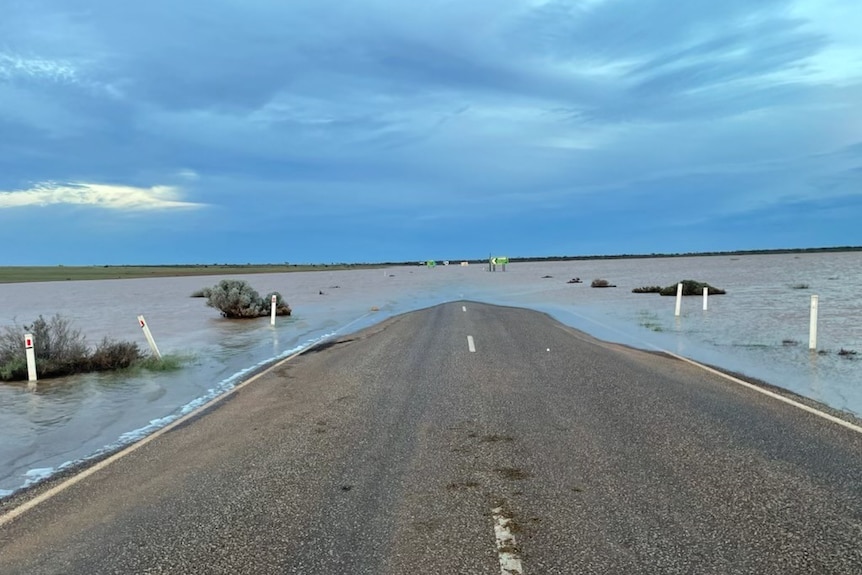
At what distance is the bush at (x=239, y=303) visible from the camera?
2969 centimetres

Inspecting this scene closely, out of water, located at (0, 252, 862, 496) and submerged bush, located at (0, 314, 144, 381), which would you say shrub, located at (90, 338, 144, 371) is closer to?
submerged bush, located at (0, 314, 144, 381)

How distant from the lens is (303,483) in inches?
226

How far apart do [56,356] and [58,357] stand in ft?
0.32

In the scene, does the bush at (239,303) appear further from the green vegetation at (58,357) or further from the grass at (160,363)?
the green vegetation at (58,357)

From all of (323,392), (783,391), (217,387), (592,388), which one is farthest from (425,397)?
(783,391)

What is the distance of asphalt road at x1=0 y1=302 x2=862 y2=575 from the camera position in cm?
421

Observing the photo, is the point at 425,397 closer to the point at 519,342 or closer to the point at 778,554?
the point at 778,554

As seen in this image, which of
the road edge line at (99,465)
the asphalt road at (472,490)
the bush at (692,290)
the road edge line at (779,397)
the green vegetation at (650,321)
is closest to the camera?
the asphalt road at (472,490)

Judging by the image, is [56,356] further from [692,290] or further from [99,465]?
[692,290]

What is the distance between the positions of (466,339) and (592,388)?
6865 millimetres

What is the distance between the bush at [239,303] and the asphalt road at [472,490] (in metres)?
20.5

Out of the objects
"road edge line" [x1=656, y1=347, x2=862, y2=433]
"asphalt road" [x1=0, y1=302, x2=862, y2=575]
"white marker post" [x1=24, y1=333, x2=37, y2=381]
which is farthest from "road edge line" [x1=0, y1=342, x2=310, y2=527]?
"road edge line" [x1=656, y1=347, x2=862, y2=433]

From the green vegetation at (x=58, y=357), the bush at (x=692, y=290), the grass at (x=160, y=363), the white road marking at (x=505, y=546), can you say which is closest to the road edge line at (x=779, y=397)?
the white road marking at (x=505, y=546)

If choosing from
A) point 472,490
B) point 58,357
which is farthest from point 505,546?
point 58,357
